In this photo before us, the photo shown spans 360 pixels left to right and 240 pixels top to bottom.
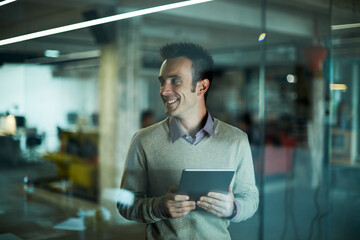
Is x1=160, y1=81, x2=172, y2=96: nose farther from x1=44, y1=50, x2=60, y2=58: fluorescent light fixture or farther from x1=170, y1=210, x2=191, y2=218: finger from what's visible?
x1=44, y1=50, x2=60, y2=58: fluorescent light fixture

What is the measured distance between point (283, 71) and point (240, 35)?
18.8 feet

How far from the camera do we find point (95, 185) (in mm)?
6789

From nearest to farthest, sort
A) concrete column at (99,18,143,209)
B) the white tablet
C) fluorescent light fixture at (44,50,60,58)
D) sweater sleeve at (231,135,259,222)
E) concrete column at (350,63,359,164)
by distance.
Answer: the white tablet → sweater sleeve at (231,135,259,222) → fluorescent light fixture at (44,50,60,58) → concrete column at (350,63,359,164) → concrete column at (99,18,143,209)

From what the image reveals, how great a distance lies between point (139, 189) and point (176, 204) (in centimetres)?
22

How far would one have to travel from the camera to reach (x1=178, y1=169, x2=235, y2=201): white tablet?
6.19ft

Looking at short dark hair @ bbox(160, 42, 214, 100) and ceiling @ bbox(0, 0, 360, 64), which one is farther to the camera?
ceiling @ bbox(0, 0, 360, 64)

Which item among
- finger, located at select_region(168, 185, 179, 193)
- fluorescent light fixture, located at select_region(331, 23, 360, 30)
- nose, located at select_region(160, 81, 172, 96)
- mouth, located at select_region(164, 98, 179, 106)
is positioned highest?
fluorescent light fixture, located at select_region(331, 23, 360, 30)

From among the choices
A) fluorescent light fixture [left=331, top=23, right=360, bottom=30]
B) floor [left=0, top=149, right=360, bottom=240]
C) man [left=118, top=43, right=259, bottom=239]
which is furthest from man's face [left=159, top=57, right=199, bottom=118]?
fluorescent light fixture [left=331, top=23, right=360, bottom=30]

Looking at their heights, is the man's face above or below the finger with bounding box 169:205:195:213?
above

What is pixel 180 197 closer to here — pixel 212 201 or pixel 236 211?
pixel 212 201

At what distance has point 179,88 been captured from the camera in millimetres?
2068

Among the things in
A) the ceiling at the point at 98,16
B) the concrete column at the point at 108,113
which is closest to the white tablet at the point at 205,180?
the ceiling at the point at 98,16

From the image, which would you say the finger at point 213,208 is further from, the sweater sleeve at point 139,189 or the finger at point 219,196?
the sweater sleeve at point 139,189

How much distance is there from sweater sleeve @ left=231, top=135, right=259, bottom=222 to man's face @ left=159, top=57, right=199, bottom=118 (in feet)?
1.10
